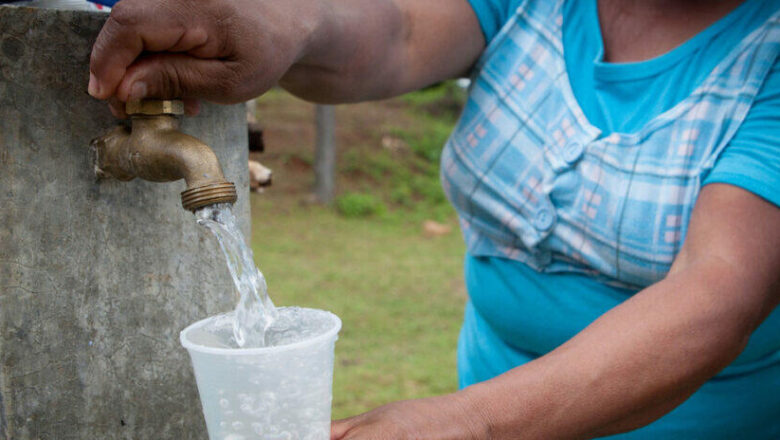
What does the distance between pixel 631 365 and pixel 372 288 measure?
16.4 ft

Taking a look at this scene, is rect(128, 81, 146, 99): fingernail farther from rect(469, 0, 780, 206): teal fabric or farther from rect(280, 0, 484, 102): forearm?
rect(469, 0, 780, 206): teal fabric

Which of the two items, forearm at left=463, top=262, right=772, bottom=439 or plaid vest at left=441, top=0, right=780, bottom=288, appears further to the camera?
plaid vest at left=441, top=0, right=780, bottom=288

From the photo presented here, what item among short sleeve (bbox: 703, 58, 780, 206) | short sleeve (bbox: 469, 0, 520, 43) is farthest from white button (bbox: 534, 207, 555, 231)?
short sleeve (bbox: 469, 0, 520, 43)

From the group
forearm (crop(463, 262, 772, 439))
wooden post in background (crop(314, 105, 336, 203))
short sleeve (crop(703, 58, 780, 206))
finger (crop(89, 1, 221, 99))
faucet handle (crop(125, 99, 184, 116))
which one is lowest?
wooden post in background (crop(314, 105, 336, 203))

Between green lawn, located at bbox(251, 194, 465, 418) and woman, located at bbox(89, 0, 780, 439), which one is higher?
woman, located at bbox(89, 0, 780, 439)

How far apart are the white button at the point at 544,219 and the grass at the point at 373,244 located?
278cm

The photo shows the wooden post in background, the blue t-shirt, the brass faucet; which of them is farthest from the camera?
the wooden post in background

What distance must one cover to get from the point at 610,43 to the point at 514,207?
43 cm

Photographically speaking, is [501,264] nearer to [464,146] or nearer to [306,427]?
[464,146]

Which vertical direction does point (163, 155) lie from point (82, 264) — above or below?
above

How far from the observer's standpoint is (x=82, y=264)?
145cm

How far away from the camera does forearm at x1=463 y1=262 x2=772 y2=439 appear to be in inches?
49.3

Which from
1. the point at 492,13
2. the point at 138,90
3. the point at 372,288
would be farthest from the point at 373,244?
the point at 138,90

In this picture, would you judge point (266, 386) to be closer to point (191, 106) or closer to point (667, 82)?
point (191, 106)
